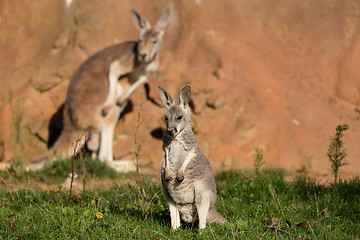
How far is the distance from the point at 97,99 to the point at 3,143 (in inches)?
96.0

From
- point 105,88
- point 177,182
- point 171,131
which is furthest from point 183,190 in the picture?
point 105,88

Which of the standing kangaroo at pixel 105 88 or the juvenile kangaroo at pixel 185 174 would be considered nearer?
the juvenile kangaroo at pixel 185 174

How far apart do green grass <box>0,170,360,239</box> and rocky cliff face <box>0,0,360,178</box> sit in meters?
2.76

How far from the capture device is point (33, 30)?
899 centimetres

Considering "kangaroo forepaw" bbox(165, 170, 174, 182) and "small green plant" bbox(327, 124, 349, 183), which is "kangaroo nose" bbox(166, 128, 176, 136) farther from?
"small green plant" bbox(327, 124, 349, 183)

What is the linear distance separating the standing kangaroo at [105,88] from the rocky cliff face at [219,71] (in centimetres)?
65

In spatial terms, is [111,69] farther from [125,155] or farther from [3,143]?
[3,143]

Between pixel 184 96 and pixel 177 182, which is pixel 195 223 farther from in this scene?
pixel 184 96

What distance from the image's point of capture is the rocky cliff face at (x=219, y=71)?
23.4ft

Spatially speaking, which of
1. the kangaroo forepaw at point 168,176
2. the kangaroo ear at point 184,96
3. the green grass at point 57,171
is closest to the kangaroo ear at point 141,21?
the green grass at point 57,171

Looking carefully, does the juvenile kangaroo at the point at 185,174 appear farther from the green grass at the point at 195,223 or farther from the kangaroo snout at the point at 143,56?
the kangaroo snout at the point at 143,56

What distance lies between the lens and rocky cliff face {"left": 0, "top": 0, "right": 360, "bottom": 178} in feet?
23.4

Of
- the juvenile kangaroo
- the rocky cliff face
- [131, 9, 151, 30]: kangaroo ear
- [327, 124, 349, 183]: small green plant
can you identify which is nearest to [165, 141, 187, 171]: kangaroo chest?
the juvenile kangaroo

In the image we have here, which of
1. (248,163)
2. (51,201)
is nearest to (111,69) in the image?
(248,163)
